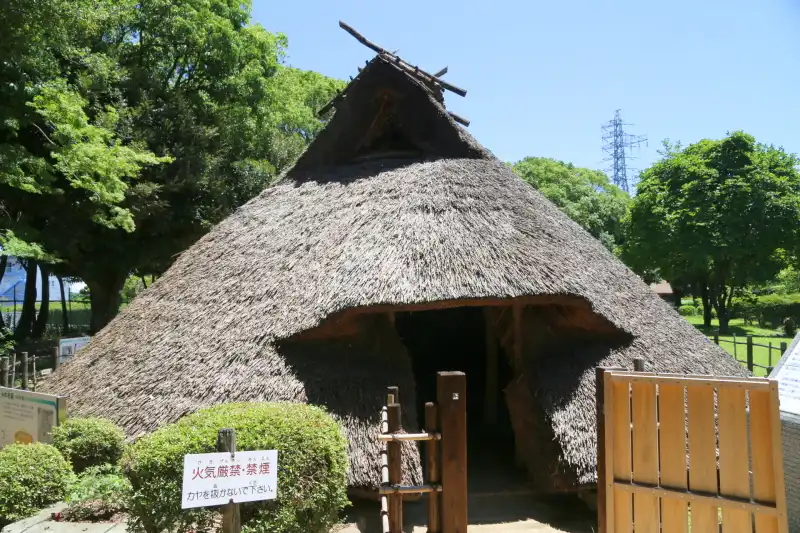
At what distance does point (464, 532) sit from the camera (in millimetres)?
4328

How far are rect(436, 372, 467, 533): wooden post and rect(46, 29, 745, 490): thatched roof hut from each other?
1.60m

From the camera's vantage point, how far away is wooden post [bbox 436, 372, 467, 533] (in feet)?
14.2

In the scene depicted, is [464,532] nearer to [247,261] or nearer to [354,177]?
[247,261]

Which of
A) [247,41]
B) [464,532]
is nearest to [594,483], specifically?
[464,532]

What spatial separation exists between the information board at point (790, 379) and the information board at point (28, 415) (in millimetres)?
7372

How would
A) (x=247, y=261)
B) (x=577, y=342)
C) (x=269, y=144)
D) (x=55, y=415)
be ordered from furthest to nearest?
(x=269, y=144) → (x=247, y=261) → (x=577, y=342) → (x=55, y=415)

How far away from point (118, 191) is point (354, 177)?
19.1 ft

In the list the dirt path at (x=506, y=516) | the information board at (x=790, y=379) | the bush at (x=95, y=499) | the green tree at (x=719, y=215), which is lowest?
the dirt path at (x=506, y=516)

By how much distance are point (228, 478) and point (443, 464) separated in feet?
5.51

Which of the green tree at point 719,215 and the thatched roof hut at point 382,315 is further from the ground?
the green tree at point 719,215

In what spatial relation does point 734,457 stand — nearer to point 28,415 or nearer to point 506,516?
point 506,516

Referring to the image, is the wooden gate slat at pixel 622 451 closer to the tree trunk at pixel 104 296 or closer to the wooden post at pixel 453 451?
the wooden post at pixel 453 451

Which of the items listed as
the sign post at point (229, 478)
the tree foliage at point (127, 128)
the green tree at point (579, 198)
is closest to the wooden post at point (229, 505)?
the sign post at point (229, 478)

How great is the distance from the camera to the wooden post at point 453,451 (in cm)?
433
